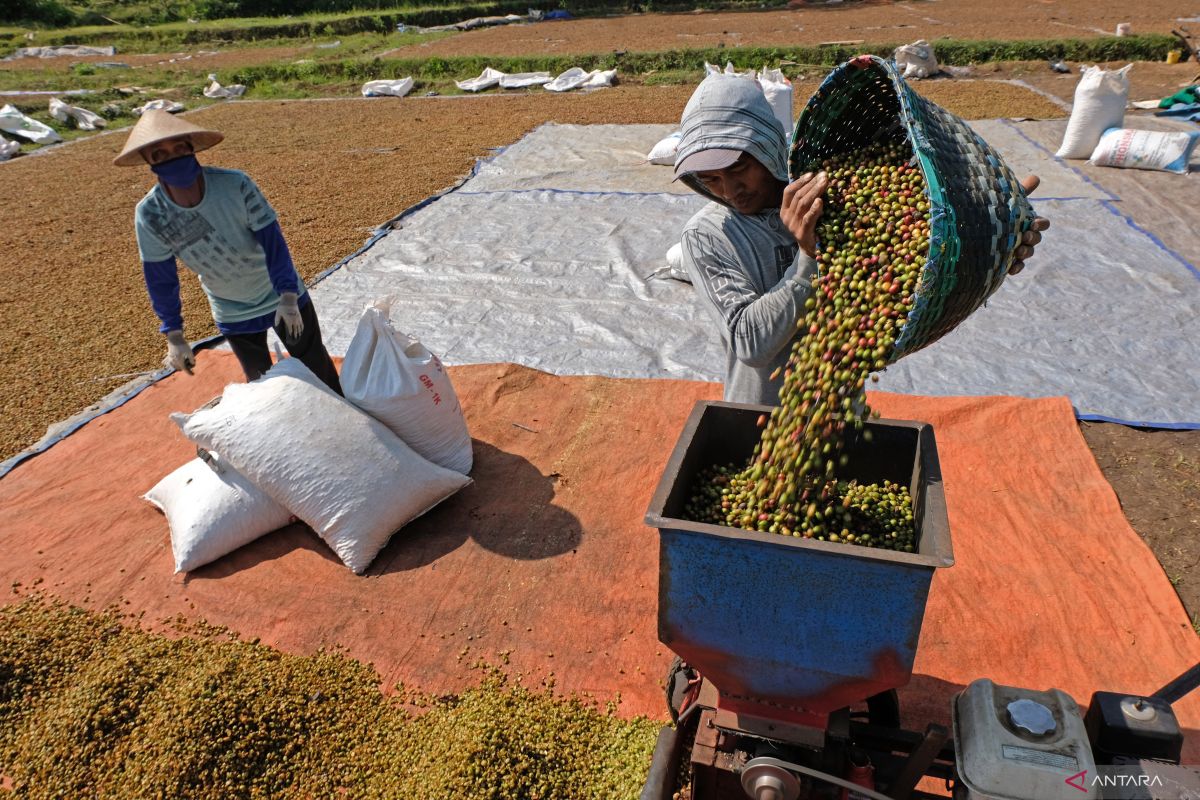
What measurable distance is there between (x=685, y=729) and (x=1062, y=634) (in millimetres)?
1705

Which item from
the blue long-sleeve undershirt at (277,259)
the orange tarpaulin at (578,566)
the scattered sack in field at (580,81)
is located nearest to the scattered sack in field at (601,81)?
the scattered sack in field at (580,81)

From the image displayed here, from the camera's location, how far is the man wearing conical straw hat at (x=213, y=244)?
3375mm

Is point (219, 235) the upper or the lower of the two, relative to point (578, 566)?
upper

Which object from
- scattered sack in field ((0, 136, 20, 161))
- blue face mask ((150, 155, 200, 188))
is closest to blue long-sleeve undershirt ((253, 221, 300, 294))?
blue face mask ((150, 155, 200, 188))

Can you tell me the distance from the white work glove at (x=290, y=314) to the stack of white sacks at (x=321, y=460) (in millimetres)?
273

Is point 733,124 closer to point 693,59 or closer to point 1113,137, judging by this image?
point 1113,137

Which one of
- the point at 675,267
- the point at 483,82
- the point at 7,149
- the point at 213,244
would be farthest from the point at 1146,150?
the point at 7,149

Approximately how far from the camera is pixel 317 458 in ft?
10.9

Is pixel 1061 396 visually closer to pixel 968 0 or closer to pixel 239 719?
pixel 239 719

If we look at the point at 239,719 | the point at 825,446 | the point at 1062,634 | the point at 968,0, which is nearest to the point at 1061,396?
the point at 1062,634

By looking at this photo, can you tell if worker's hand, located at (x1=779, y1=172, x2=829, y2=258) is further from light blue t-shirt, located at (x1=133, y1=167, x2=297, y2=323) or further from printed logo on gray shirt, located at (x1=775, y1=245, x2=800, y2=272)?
light blue t-shirt, located at (x1=133, y1=167, x2=297, y2=323)

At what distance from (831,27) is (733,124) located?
20724 mm

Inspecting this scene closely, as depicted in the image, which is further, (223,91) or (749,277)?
(223,91)

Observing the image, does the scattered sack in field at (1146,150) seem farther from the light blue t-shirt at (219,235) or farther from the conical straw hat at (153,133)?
the conical straw hat at (153,133)
